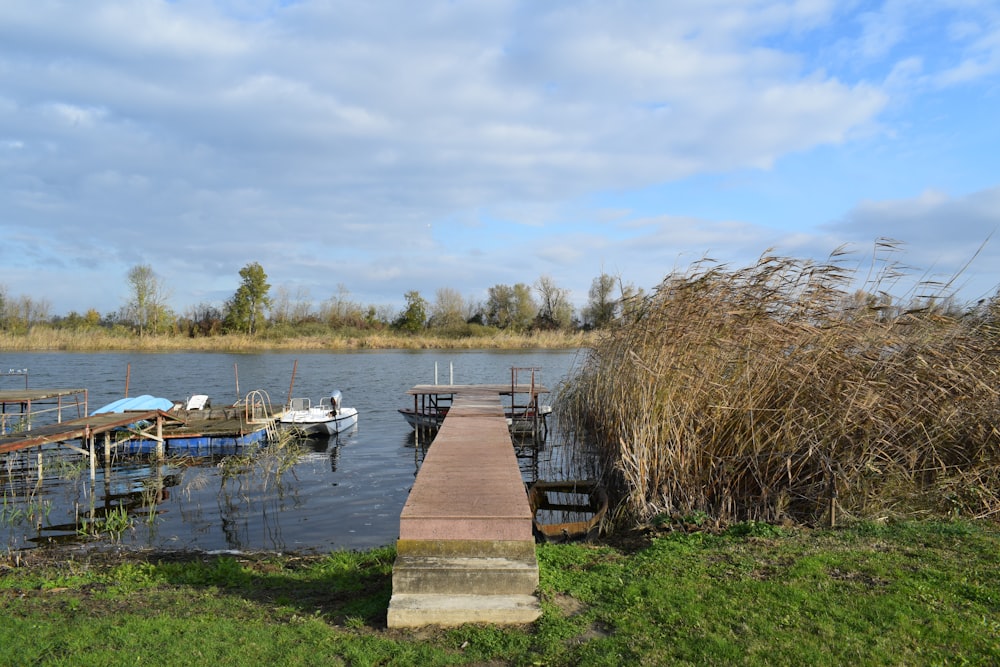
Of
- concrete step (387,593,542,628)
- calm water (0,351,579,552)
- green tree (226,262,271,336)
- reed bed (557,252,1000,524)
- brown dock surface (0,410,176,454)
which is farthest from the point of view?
green tree (226,262,271,336)

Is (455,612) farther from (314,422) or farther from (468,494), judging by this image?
(314,422)

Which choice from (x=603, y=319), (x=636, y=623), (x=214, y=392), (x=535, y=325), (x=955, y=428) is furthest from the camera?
(x=535, y=325)

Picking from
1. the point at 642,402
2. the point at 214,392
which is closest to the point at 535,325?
the point at 214,392

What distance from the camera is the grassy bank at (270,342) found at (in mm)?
52750

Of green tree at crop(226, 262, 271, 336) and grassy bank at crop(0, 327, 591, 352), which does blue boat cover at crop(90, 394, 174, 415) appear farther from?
green tree at crop(226, 262, 271, 336)

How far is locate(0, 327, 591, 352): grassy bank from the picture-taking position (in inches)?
2077

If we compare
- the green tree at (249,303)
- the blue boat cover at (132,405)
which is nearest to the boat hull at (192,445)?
the blue boat cover at (132,405)

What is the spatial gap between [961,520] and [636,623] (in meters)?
5.22

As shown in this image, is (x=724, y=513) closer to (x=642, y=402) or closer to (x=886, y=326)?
(x=642, y=402)

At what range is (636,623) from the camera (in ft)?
16.3

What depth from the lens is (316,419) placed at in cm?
2108

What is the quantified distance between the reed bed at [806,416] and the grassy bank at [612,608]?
845mm

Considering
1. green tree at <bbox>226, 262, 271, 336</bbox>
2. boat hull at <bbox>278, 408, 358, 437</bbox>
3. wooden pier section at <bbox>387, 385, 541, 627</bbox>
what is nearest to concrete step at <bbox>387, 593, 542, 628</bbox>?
wooden pier section at <bbox>387, 385, 541, 627</bbox>

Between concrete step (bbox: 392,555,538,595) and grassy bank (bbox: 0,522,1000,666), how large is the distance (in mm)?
288
